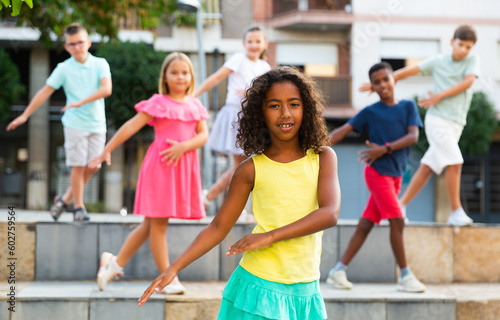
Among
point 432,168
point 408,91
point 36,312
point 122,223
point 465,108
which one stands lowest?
point 36,312

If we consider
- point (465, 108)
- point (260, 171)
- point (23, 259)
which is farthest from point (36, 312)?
point (465, 108)

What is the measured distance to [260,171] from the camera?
2.52 meters

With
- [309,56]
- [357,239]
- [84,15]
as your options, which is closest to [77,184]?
[357,239]

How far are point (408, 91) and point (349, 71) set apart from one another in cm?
182

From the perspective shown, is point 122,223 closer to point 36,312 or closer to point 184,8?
point 36,312

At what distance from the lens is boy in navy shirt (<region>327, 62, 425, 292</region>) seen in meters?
4.57

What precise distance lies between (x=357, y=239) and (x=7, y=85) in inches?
532

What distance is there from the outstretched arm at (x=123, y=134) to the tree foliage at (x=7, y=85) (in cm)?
1273

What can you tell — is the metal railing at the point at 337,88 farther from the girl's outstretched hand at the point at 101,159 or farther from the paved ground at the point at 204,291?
the girl's outstretched hand at the point at 101,159

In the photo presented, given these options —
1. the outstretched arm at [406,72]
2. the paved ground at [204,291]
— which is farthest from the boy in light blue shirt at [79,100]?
the outstretched arm at [406,72]

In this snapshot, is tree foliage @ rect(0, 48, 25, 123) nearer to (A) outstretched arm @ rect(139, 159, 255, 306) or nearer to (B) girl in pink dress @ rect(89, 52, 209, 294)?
(B) girl in pink dress @ rect(89, 52, 209, 294)

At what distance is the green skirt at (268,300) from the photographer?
2.35 metres

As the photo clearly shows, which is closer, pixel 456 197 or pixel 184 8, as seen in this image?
pixel 456 197

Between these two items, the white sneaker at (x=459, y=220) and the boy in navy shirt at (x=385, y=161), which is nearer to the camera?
the boy in navy shirt at (x=385, y=161)
